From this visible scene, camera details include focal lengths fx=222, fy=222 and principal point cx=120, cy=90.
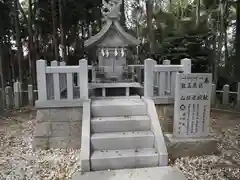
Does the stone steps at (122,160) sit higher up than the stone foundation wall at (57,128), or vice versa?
the stone foundation wall at (57,128)

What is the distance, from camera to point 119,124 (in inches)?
150

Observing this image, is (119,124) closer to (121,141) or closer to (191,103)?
(121,141)

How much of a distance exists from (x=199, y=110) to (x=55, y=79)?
252 centimetres

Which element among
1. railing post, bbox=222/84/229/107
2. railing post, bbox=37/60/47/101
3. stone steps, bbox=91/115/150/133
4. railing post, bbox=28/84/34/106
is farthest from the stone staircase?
railing post, bbox=28/84/34/106

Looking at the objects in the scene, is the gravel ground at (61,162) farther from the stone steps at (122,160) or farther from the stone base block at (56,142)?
the stone steps at (122,160)

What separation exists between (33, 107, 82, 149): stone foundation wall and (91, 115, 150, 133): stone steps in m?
0.39

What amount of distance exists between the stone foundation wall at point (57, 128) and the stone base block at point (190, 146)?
1624mm

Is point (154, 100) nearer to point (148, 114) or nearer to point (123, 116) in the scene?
point (148, 114)

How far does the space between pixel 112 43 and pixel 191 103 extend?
3323mm

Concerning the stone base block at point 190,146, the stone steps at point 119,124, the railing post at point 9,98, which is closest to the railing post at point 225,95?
the stone base block at point 190,146

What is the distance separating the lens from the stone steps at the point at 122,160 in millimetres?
3273

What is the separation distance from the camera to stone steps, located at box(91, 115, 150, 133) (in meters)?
3.77

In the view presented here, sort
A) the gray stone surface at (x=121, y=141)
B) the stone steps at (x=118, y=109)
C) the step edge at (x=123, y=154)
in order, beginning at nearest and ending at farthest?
the step edge at (x=123, y=154), the gray stone surface at (x=121, y=141), the stone steps at (x=118, y=109)

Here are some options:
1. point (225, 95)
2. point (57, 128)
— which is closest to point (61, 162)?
point (57, 128)
